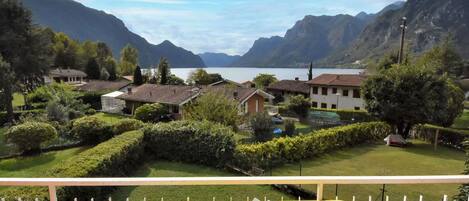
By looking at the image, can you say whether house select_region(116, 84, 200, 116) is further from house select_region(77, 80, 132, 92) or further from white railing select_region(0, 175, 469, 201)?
white railing select_region(0, 175, 469, 201)

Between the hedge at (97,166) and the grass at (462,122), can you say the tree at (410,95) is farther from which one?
the hedge at (97,166)

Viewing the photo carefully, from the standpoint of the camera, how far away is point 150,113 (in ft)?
103

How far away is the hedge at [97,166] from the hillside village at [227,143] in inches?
2.2

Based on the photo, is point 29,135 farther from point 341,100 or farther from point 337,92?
point 337,92

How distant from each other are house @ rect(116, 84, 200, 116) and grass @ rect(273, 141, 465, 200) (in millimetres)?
17068

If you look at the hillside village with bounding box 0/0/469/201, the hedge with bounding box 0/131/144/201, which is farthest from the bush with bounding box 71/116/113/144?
the hedge with bounding box 0/131/144/201

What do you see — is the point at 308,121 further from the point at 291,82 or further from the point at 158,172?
the point at 158,172

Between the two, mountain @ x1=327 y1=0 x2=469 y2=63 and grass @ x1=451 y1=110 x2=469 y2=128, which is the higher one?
mountain @ x1=327 y1=0 x2=469 y2=63

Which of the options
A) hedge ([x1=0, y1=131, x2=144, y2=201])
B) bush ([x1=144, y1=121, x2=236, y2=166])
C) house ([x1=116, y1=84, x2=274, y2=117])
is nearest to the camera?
hedge ([x1=0, y1=131, x2=144, y2=201])

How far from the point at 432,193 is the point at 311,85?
33341 mm

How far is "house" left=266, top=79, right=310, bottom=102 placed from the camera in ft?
161

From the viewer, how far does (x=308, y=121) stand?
35.0 m

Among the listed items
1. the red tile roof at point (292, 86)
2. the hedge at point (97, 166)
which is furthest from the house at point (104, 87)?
the hedge at point (97, 166)

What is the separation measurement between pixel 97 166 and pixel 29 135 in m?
8.98
